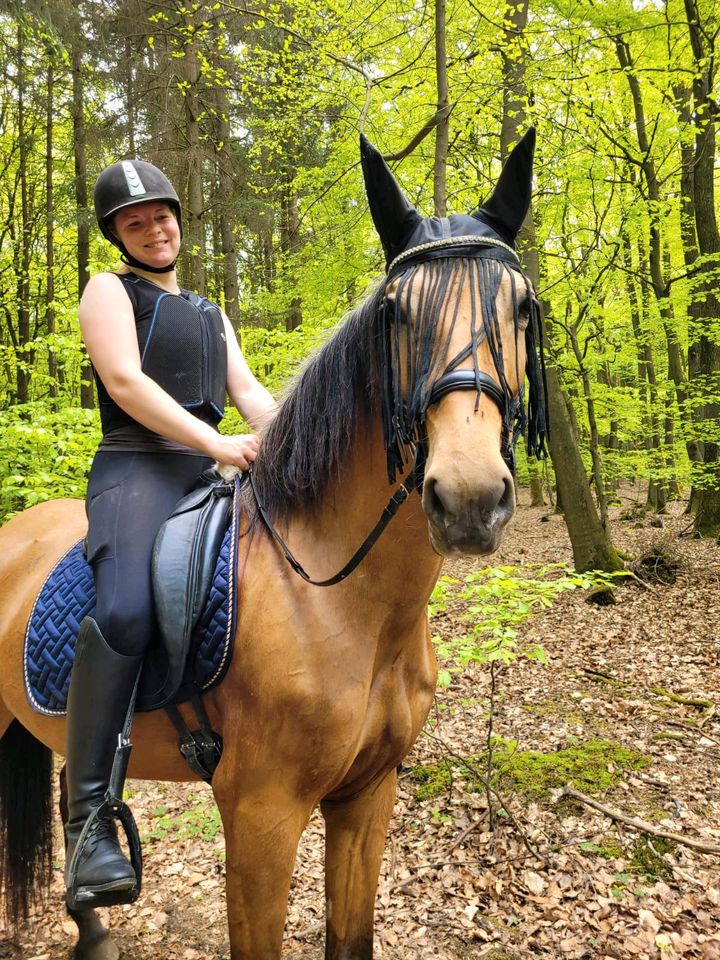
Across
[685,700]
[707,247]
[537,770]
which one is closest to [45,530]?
[537,770]

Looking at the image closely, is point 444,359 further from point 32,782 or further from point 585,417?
point 585,417

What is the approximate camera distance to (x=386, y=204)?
65.7 inches

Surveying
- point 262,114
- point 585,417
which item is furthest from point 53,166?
point 585,417

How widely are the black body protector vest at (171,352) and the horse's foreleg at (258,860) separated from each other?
4.25 feet

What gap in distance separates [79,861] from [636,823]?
3275mm

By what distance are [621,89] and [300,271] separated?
6.86 meters

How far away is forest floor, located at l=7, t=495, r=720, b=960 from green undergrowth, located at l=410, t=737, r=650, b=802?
0.01 meters

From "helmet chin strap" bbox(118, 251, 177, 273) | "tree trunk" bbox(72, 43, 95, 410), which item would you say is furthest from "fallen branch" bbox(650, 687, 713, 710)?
"tree trunk" bbox(72, 43, 95, 410)

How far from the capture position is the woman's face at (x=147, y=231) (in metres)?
2.22

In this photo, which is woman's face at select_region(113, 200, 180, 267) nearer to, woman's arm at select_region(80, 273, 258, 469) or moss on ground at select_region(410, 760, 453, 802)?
woman's arm at select_region(80, 273, 258, 469)

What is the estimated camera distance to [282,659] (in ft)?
6.10

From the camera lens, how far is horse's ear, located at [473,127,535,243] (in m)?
1.68

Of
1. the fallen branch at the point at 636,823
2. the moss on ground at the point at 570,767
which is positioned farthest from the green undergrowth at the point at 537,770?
the fallen branch at the point at 636,823

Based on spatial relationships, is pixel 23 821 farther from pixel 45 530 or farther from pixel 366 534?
pixel 366 534
